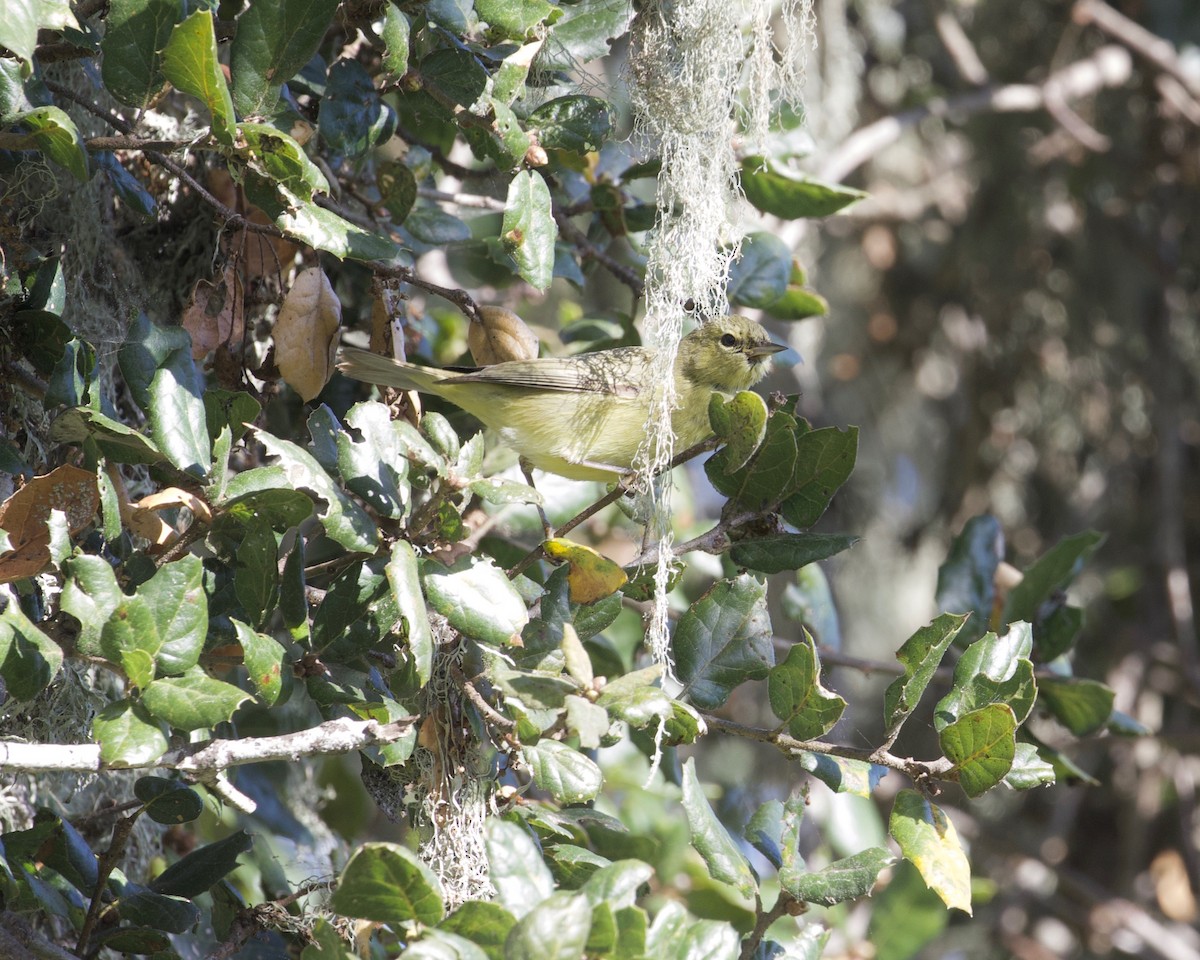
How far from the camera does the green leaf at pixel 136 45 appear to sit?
69.3 inches

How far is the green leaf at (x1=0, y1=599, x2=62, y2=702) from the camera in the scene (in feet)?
5.21

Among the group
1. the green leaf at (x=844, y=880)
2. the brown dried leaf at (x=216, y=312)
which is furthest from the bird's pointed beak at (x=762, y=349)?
the green leaf at (x=844, y=880)

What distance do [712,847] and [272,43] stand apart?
142cm

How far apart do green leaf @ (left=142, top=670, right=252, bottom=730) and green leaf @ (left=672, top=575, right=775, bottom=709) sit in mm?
791

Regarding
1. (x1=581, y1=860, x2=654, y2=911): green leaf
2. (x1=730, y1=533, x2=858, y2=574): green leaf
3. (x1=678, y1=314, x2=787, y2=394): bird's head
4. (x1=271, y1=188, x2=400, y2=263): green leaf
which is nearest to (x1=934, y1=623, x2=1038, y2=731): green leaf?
(x1=730, y1=533, x2=858, y2=574): green leaf

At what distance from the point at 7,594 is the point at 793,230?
3.31m

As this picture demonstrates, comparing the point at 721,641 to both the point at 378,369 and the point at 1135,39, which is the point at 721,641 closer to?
the point at 378,369

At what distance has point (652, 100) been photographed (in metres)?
2.25

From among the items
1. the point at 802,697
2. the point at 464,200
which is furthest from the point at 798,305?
the point at 802,697

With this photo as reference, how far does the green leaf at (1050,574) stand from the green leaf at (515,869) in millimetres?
1758

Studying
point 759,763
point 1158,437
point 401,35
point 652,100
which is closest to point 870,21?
point 1158,437

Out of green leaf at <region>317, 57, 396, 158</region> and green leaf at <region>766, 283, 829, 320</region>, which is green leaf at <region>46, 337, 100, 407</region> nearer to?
green leaf at <region>317, 57, 396, 158</region>

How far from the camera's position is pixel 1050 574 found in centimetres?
297

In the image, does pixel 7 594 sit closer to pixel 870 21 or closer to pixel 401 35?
pixel 401 35
